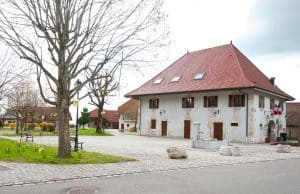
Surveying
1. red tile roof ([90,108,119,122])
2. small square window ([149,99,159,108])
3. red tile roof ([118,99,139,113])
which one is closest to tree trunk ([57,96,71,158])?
small square window ([149,99,159,108])

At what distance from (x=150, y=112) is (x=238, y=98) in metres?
14.8

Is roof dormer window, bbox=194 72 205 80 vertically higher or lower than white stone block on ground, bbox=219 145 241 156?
higher

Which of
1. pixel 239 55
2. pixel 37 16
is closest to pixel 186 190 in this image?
pixel 37 16

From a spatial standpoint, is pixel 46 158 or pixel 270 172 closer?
pixel 270 172

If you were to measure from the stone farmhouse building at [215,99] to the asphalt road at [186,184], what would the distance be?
25.9 metres

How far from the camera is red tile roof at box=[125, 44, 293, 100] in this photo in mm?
44500

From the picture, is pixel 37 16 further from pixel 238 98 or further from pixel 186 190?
pixel 238 98

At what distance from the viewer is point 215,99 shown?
4678 centimetres

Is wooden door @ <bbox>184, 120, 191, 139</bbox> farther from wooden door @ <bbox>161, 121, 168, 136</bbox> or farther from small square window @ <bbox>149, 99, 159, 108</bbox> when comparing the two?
small square window @ <bbox>149, 99, 159, 108</bbox>

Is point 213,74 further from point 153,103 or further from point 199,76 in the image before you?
point 153,103

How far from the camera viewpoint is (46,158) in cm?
1797

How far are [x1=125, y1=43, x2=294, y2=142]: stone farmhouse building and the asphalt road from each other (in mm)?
25943

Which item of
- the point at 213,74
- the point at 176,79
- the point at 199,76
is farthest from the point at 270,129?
the point at 176,79

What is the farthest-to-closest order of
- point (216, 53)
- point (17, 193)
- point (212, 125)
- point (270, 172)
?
point (216, 53) → point (212, 125) → point (270, 172) → point (17, 193)
